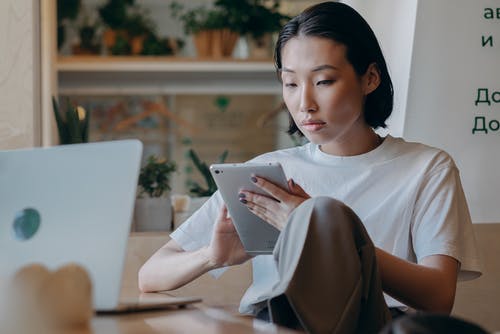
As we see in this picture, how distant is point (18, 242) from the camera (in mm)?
1089

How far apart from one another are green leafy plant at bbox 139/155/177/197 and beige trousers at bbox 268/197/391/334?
1.66m

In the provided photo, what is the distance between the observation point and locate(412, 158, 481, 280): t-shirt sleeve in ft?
5.65

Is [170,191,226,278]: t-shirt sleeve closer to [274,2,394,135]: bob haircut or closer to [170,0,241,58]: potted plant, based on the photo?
[274,2,394,135]: bob haircut

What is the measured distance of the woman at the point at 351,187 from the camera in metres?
1.61

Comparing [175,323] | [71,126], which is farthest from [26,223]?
[71,126]

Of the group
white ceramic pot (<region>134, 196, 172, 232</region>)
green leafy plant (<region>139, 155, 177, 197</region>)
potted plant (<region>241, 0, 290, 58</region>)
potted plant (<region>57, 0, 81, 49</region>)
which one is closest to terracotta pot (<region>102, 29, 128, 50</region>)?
potted plant (<region>57, 0, 81, 49</region>)

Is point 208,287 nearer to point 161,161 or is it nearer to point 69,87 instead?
point 161,161

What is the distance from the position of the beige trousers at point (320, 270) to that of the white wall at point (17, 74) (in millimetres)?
1398

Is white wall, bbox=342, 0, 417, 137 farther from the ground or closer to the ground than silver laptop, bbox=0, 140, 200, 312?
farther from the ground

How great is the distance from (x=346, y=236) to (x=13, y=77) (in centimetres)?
150

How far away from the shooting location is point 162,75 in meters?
4.82

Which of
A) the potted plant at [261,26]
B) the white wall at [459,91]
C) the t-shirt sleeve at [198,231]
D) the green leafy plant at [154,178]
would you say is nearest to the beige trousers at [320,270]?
the t-shirt sleeve at [198,231]

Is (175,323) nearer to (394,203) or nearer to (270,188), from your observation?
(270,188)

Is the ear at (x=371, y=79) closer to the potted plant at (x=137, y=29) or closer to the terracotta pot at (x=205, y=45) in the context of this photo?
the terracotta pot at (x=205, y=45)
